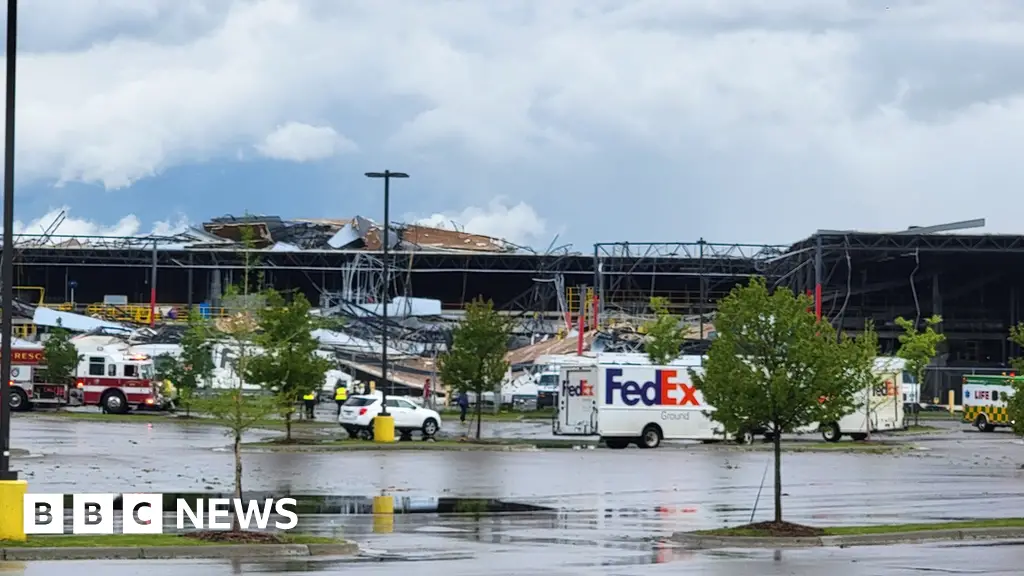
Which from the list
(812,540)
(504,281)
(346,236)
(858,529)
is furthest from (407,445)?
(504,281)

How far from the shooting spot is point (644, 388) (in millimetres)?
50031

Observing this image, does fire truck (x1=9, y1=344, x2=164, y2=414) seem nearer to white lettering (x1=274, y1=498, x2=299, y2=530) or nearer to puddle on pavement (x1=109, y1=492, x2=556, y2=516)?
puddle on pavement (x1=109, y1=492, x2=556, y2=516)

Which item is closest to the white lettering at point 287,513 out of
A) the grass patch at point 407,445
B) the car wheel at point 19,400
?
the grass patch at point 407,445

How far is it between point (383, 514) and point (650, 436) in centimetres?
2579

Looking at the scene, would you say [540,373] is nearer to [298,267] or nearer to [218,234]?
[298,267]

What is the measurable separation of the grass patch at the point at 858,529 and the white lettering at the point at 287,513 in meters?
6.12

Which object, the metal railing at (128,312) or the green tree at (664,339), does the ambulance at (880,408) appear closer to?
the green tree at (664,339)

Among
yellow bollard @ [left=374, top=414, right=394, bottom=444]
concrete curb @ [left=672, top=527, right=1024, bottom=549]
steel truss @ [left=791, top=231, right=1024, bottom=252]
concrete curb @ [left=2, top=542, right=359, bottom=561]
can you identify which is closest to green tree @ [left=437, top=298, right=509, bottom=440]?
yellow bollard @ [left=374, top=414, right=394, bottom=444]

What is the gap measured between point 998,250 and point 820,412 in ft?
→ 233

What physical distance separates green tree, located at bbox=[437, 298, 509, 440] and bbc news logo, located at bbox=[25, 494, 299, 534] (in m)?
24.7

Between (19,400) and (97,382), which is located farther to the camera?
(97,382)

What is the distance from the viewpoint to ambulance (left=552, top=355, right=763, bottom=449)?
164 ft

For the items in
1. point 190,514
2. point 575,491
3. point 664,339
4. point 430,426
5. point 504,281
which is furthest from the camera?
point 504,281

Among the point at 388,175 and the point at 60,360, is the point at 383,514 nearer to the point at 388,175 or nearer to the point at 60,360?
the point at 388,175
